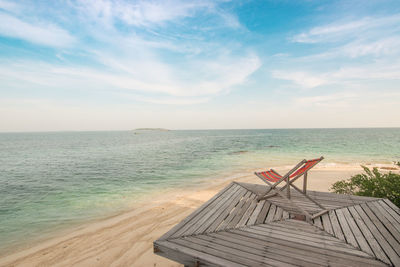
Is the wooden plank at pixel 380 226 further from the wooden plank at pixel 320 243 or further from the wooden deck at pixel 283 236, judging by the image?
the wooden plank at pixel 320 243

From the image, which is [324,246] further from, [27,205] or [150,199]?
[27,205]

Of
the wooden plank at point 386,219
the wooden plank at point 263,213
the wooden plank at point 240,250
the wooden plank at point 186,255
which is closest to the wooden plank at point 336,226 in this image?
the wooden plank at point 386,219

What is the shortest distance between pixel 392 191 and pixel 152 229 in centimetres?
789

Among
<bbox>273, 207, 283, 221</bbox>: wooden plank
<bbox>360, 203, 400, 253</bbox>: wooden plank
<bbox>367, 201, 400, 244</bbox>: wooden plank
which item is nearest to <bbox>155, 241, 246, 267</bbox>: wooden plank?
<bbox>273, 207, 283, 221</bbox>: wooden plank

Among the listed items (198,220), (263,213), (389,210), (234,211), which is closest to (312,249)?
(263,213)

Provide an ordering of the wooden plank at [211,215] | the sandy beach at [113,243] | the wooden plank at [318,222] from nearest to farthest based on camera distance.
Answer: the wooden plank at [211,215]
the wooden plank at [318,222]
the sandy beach at [113,243]

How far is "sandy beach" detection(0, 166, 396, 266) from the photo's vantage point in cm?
485

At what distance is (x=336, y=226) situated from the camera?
368cm

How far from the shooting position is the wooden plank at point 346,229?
314cm

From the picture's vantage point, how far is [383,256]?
270 cm

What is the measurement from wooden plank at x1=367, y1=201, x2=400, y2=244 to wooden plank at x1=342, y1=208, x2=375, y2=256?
0.51 meters

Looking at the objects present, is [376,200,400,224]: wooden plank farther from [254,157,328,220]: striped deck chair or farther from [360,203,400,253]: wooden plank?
[254,157,328,220]: striped deck chair

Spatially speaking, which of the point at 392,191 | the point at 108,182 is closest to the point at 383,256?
the point at 392,191

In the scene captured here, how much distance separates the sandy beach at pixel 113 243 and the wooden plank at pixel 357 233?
3837 mm
